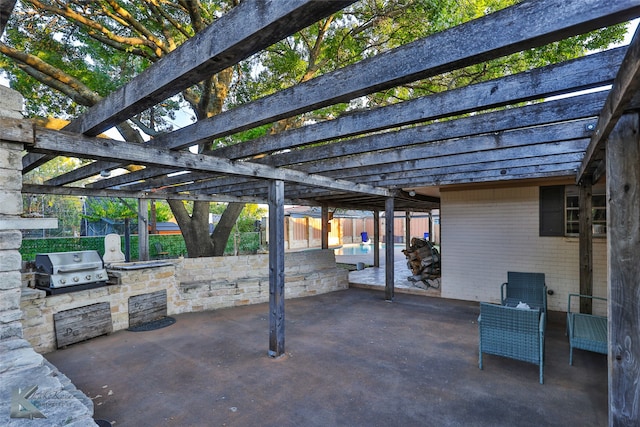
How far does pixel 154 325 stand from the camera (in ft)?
17.3

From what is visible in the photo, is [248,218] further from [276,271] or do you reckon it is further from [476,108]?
[476,108]

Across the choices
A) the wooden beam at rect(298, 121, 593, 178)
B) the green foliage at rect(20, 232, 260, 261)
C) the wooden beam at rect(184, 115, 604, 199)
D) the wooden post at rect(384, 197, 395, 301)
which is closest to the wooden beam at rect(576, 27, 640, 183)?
the wooden beam at rect(184, 115, 604, 199)

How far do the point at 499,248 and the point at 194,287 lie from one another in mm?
6161

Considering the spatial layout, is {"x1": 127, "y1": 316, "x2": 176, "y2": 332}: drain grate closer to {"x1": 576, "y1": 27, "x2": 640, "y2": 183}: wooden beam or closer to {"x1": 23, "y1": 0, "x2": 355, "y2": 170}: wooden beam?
{"x1": 23, "y1": 0, "x2": 355, "y2": 170}: wooden beam

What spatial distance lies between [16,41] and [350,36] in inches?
218

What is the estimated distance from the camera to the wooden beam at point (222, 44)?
4.10 ft

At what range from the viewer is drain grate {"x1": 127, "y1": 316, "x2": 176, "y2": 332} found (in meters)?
5.08

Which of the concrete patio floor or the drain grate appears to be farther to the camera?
the drain grate

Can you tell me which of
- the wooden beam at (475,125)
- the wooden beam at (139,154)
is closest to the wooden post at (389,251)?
the wooden beam at (139,154)

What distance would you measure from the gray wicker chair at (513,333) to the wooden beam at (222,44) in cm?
347

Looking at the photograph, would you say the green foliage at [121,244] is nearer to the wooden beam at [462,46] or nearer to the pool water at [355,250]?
the pool water at [355,250]

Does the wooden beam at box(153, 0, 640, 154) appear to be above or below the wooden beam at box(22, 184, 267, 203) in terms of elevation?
above

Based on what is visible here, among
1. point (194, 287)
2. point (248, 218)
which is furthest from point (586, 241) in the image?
point (248, 218)

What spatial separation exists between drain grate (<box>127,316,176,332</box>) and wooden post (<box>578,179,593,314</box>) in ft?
21.7
